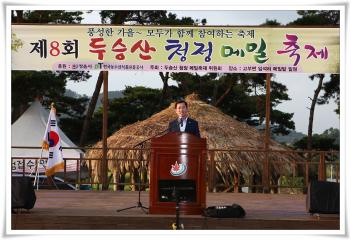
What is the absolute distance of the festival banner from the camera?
896cm

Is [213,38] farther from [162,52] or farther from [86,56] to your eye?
[86,56]

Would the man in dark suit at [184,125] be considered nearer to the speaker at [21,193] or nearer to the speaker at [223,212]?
the speaker at [223,212]

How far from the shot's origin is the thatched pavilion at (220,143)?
40.4 feet

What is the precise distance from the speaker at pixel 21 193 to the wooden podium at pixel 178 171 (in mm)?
1318

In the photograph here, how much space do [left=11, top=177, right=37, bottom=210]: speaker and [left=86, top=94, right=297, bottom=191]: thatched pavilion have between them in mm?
5623

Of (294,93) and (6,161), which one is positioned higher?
(294,93)

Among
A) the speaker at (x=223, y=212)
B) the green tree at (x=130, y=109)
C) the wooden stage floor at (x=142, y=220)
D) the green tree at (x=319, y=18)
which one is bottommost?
the wooden stage floor at (x=142, y=220)

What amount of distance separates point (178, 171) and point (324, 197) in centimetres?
158

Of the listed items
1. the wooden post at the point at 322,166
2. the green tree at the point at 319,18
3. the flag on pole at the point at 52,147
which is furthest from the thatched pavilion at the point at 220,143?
the green tree at the point at 319,18
